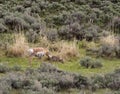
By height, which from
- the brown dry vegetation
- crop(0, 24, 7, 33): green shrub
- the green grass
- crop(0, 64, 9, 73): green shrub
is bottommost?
the green grass

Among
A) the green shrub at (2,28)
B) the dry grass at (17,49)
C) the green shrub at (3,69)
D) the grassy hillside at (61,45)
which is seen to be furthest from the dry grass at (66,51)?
the green shrub at (2,28)

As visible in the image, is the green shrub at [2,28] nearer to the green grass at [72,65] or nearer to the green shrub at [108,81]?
the green grass at [72,65]

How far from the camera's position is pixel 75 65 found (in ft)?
41.2

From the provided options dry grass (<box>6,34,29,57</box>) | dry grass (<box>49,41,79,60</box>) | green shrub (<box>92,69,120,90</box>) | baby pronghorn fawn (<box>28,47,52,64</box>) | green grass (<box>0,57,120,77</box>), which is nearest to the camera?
green shrub (<box>92,69,120,90</box>)

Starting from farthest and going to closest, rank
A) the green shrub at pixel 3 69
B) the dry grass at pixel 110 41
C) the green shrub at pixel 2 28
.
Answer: the green shrub at pixel 2 28, the dry grass at pixel 110 41, the green shrub at pixel 3 69

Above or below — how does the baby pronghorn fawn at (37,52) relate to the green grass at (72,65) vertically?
above

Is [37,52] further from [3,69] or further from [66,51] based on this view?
[3,69]

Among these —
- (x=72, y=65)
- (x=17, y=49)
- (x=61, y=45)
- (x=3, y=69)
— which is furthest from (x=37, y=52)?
(x=3, y=69)

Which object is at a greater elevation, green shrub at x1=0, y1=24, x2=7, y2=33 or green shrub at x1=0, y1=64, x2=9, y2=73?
green shrub at x1=0, y1=24, x2=7, y2=33

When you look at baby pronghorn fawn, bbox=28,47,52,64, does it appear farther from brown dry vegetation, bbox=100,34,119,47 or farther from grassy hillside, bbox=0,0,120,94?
brown dry vegetation, bbox=100,34,119,47

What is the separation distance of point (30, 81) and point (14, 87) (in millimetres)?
433

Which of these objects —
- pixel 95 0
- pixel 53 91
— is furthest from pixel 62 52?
pixel 95 0

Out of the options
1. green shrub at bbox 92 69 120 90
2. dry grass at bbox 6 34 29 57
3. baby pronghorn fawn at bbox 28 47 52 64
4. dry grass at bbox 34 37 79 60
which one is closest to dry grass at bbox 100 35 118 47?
dry grass at bbox 34 37 79 60

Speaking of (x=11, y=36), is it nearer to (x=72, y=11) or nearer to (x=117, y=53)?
(x=117, y=53)
